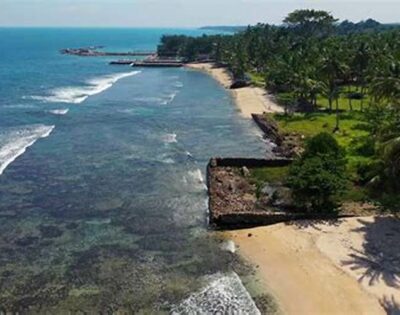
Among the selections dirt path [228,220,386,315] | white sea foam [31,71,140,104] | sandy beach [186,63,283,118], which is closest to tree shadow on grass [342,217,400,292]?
dirt path [228,220,386,315]

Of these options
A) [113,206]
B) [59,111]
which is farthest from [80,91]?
[113,206]

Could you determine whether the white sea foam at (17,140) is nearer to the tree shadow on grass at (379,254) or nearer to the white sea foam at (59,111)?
the white sea foam at (59,111)

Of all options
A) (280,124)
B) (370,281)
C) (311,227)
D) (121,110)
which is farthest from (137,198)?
(121,110)

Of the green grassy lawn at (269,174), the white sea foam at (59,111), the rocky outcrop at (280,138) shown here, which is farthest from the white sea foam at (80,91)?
the green grassy lawn at (269,174)

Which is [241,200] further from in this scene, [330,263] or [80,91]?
[80,91]

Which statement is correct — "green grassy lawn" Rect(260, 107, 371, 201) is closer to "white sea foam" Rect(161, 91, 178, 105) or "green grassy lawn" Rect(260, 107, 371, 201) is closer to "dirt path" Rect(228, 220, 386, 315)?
"dirt path" Rect(228, 220, 386, 315)

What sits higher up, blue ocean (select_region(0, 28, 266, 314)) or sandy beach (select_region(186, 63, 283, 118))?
blue ocean (select_region(0, 28, 266, 314))
